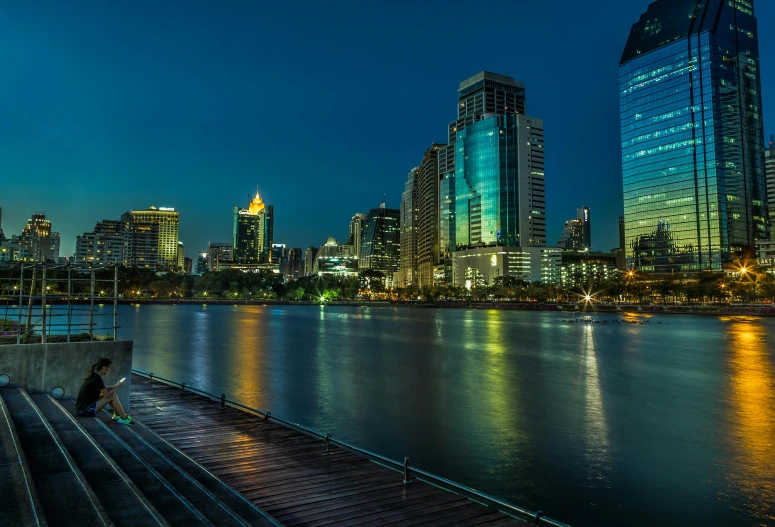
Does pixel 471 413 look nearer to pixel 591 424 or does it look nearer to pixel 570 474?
pixel 591 424

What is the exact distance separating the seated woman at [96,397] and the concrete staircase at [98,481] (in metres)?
0.47

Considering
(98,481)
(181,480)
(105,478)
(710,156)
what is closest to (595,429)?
Result: (181,480)

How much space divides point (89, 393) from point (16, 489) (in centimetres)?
580

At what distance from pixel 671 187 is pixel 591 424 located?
205 metres

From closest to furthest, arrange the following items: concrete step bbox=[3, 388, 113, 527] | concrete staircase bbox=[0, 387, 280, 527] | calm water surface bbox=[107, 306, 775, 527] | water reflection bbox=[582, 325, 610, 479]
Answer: concrete step bbox=[3, 388, 113, 527] < concrete staircase bbox=[0, 387, 280, 527] < calm water surface bbox=[107, 306, 775, 527] < water reflection bbox=[582, 325, 610, 479]

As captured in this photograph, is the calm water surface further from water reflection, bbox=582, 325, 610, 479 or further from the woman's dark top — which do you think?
the woman's dark top

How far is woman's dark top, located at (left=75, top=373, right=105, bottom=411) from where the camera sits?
1216 centimetres

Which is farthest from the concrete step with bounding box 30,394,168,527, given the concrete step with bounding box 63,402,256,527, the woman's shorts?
the concrete step with bounding box 63,402,256,527

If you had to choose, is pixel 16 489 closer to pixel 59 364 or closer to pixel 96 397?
pixel 96 397

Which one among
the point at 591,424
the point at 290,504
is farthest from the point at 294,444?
the point at 591,424

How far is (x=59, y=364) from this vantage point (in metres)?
14.3

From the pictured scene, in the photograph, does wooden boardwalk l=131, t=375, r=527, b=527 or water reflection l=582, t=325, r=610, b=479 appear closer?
wooden boardwalk l=131, t=375, r=527, b=527

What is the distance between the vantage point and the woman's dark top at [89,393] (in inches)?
479

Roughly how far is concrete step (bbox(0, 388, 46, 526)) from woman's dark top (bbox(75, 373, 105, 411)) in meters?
3.00
